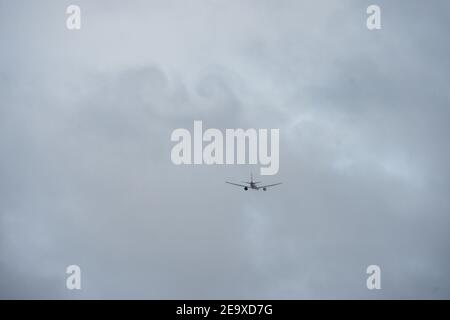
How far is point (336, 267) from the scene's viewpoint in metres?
178

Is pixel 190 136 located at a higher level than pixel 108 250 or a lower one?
higher

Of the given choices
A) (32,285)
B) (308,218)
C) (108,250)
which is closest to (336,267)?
(308,218)

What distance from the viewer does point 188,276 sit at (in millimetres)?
171750
